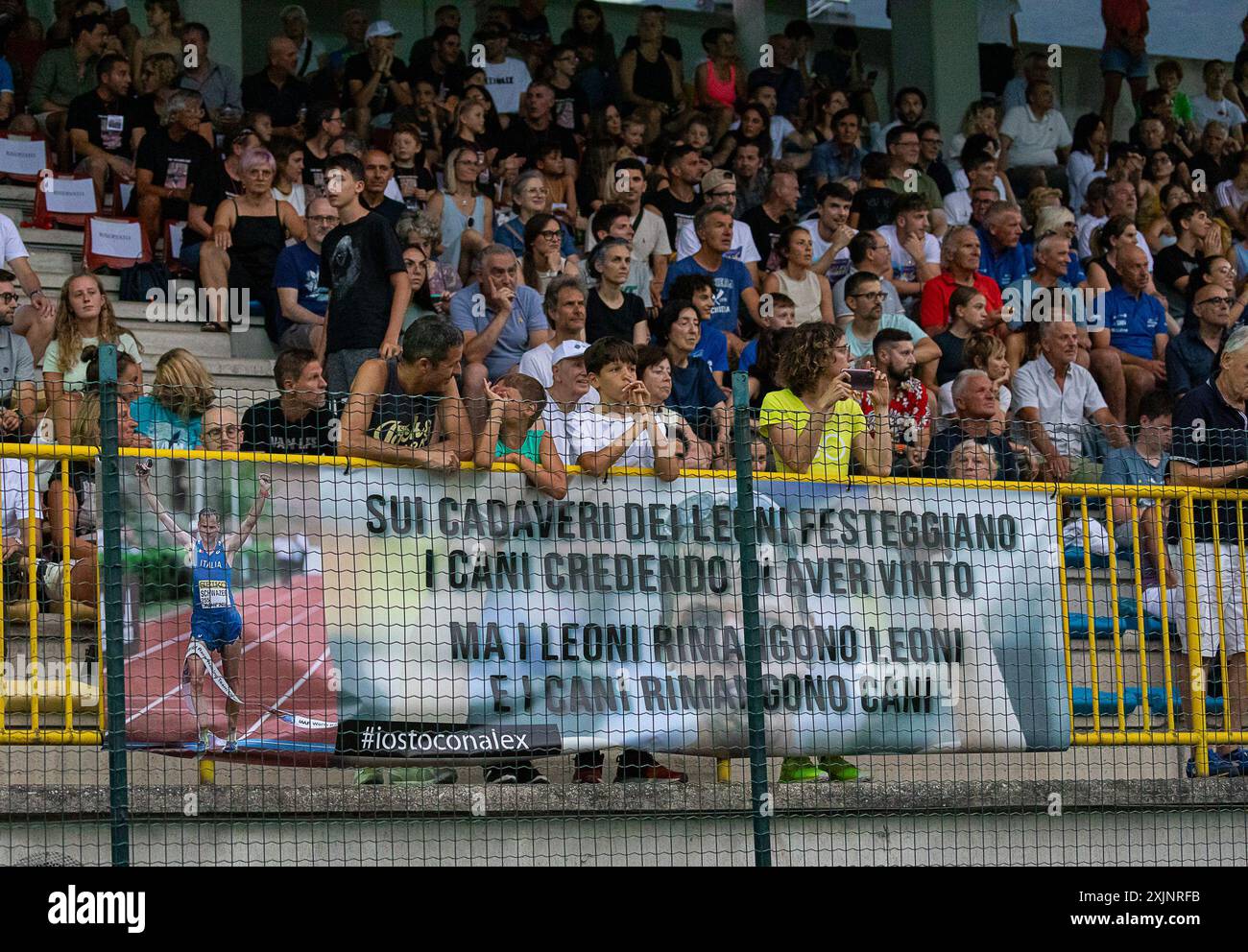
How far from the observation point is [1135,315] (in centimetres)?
1295

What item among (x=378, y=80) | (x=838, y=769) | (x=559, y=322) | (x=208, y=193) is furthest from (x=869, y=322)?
(x=378, y=80)

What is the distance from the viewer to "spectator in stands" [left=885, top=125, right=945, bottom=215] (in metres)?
14.2

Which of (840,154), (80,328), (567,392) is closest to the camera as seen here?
(567,392)

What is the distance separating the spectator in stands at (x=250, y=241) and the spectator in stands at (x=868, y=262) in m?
3.45

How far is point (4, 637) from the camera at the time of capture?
6266 mm

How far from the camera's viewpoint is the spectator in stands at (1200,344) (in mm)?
11914

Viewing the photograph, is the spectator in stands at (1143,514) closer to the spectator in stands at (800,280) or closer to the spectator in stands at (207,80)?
the spectator in stands at (800,280)

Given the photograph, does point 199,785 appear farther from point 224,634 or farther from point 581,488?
point 581,488

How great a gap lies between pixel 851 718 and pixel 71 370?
4.27 metres

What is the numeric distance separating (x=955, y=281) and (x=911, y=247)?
48 centimetres

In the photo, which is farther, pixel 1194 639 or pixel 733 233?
pixel 733 233

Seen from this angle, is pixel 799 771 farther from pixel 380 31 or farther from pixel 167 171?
pixel 380 31

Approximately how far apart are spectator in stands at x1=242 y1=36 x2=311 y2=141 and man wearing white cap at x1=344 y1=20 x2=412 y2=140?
1.43 feet

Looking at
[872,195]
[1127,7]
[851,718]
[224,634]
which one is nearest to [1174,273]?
[872,195]
